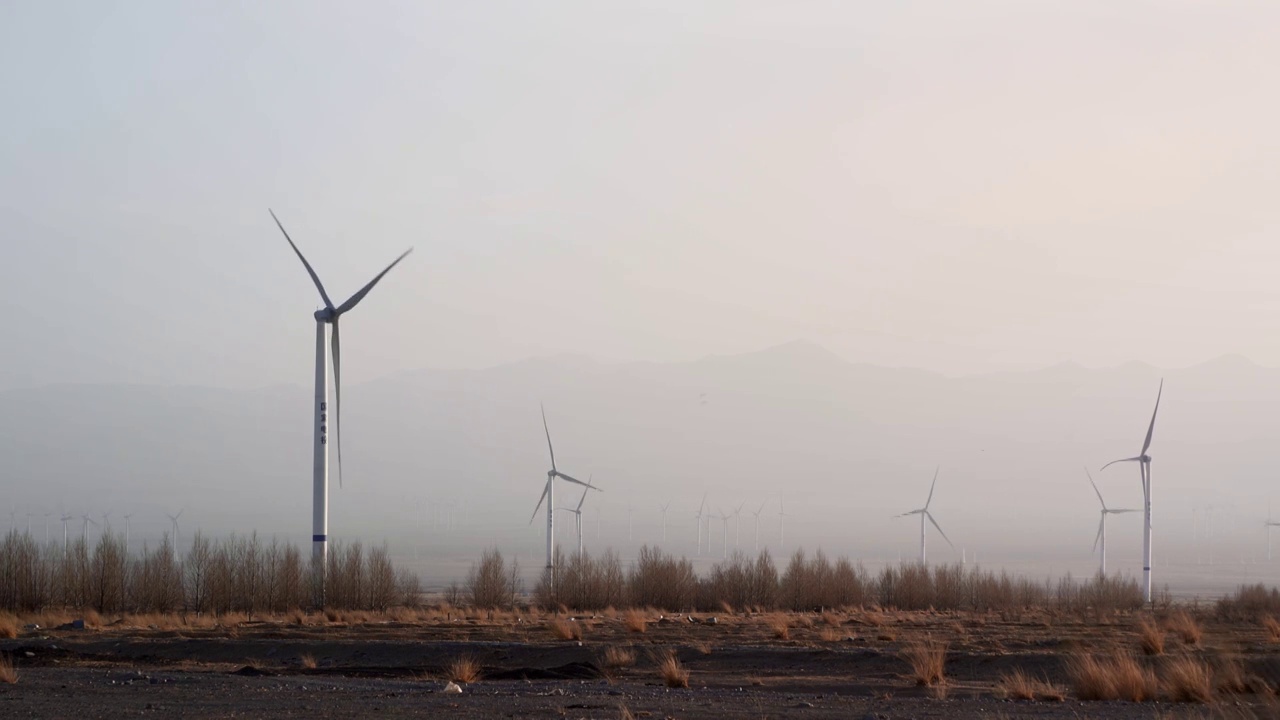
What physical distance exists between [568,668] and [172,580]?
103ft

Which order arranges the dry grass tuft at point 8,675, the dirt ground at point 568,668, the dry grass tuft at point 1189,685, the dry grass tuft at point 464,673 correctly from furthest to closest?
1. the dry grass tuft at point 464,673
2. the dry grass tuft at point 8,675
3. the dry grass tuft at point 1189,685
4. the dirt ground at point 568,668

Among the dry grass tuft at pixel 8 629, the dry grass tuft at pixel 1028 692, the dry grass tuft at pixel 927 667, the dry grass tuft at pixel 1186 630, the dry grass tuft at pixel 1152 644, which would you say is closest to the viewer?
the dry grass tuft at pixel 1028 692

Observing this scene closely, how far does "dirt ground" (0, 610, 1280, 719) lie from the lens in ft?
63.6

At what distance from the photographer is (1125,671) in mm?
22219

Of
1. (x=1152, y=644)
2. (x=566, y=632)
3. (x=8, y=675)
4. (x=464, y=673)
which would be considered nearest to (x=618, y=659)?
(x=464, y=673)

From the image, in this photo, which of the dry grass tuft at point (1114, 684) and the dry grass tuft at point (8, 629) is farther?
the dry grass tuft at point (8, 629)

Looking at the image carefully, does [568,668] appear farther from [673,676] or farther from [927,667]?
[927,667]

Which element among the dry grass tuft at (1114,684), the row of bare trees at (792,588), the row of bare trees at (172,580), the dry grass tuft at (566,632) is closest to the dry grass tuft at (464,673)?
the dry grass tuft at (566,632)

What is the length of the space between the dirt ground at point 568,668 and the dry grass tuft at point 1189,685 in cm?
29

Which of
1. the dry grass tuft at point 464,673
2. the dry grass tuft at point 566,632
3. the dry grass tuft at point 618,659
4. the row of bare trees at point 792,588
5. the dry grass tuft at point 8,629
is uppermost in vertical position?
the dry grass tuft at point 464,673

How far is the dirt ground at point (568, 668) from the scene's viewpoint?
63.6 feet

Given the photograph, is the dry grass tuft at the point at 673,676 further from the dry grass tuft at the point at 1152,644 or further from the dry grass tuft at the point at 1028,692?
the dry grass tuft at the point at 1152,644

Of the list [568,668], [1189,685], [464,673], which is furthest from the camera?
[568,668]

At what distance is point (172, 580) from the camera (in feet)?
173
